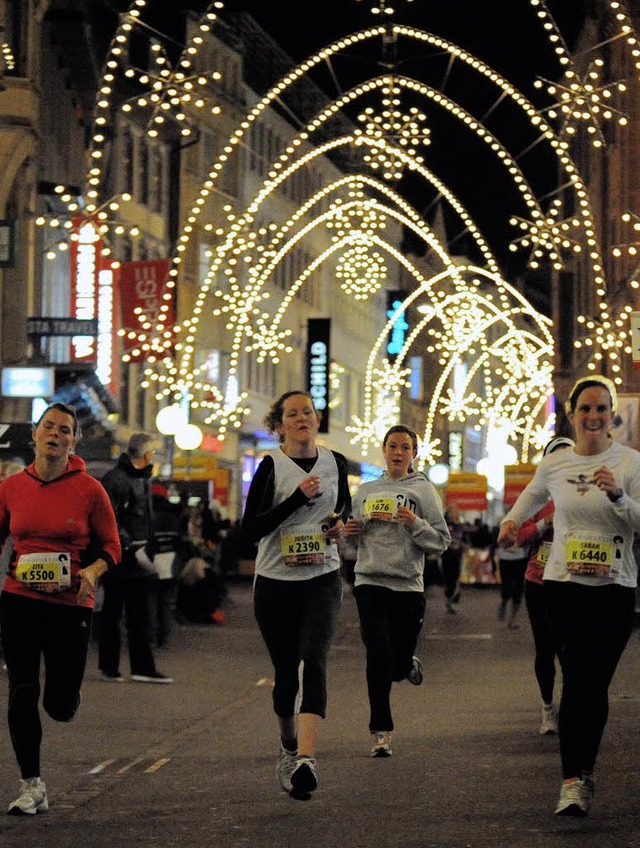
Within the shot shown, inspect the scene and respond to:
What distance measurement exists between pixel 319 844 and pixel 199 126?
55141mm

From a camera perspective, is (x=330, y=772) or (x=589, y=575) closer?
(x=589, y=575)

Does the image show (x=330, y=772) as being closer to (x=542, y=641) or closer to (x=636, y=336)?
(x=542, y=641)

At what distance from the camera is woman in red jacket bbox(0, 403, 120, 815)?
9.47 meters

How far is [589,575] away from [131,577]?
30.2 feet

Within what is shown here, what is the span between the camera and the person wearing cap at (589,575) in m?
9.41

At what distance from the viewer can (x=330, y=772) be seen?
11141mm

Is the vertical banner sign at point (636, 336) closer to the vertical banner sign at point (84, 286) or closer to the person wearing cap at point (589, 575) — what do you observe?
the person wearing cap at point (589, 575)

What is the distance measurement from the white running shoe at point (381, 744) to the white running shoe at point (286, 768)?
63.7 inches

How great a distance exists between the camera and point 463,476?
61656 millimetres

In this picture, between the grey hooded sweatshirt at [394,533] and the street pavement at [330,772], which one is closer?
the street pavement at [330,772]

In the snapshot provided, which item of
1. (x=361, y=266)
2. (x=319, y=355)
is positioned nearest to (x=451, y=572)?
(x=361, y=266)

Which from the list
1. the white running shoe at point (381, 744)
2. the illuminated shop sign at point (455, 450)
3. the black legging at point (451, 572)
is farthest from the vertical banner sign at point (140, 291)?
the illuminated shop sign at point (455, 450)

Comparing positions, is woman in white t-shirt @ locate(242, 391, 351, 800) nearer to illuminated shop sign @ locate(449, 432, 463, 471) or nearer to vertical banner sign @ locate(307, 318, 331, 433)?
vertical banner sign @ locate(307, 318, 331, 433)

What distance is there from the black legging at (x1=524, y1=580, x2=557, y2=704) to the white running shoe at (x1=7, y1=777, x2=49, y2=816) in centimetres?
474
